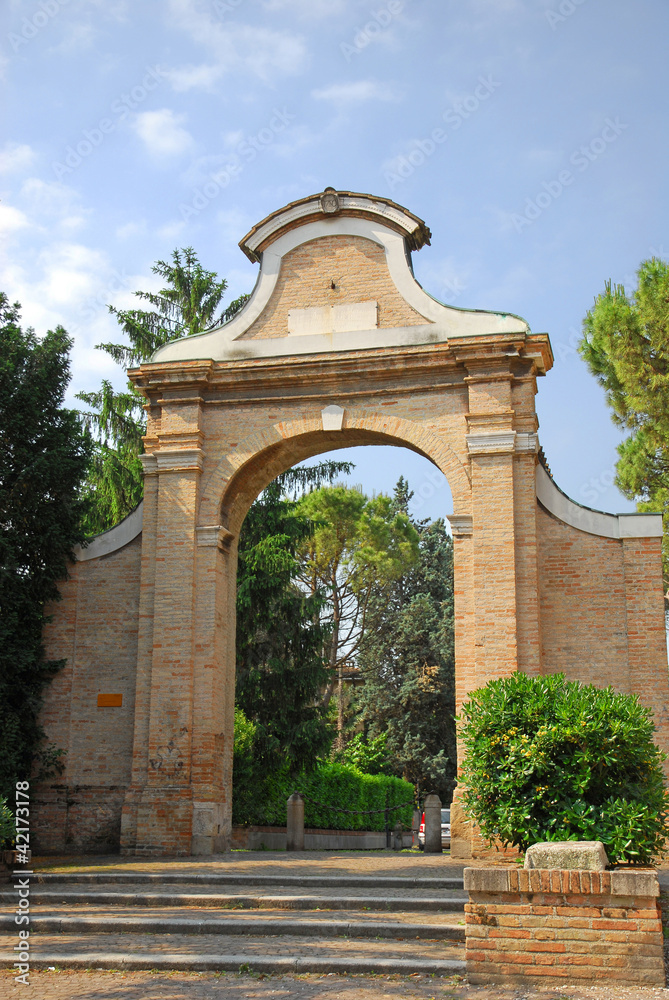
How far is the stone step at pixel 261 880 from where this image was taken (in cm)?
970

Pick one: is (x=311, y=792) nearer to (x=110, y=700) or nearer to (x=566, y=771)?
(x=110, y=700)

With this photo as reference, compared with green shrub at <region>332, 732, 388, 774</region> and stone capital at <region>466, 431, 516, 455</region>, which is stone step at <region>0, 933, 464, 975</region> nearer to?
stone capital at <region>466, 431, 516, 455</region>

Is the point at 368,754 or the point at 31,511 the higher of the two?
the point at 31,511

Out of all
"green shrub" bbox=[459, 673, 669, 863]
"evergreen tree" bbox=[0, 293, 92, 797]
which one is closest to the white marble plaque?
"evergreen tree" bbox=[0, 293, 92, 797]

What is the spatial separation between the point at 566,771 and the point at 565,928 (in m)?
1.59

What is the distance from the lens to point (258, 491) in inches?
613

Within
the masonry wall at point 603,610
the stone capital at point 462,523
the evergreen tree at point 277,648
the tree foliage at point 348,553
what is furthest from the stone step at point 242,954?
the tree foliage at point 348,553

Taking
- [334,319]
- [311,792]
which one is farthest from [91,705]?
[311,792]

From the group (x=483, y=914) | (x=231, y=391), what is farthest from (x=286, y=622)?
(x=483, y=914)

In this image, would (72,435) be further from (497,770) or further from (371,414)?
(497,770)

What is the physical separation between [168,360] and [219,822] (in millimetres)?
6975

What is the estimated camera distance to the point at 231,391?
14.8m

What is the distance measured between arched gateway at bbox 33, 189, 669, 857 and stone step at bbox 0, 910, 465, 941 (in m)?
4.84

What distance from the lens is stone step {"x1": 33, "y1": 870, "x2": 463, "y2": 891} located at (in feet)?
31.8
